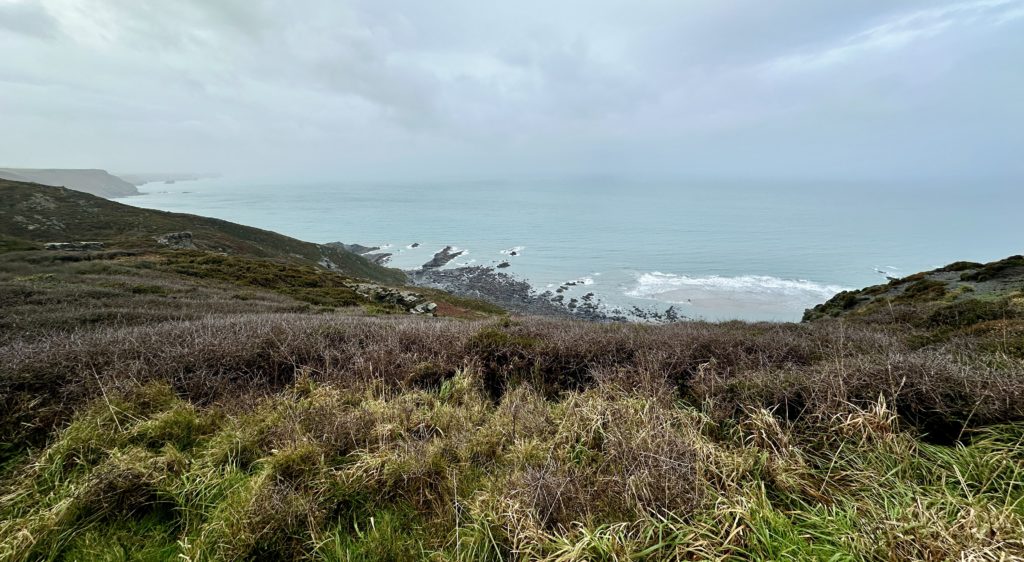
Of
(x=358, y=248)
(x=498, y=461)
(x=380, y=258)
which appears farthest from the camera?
(x=358, y=248)

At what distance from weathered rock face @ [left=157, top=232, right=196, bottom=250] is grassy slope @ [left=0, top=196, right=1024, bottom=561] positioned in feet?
153

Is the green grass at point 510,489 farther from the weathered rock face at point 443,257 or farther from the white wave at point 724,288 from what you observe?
the weathered rock face at point 443,257

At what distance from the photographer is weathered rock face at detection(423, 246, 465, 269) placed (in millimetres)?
74250

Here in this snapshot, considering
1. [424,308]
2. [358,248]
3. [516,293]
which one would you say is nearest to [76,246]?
[424,308]

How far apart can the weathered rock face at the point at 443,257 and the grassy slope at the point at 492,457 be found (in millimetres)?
68948

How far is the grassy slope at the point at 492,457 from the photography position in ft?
8.73

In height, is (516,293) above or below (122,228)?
below

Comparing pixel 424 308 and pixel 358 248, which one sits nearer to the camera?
pixel 424 308

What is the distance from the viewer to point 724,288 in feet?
175

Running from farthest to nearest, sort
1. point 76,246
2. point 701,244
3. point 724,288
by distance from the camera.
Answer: point 701,244 < point 724,288 < point 76,246

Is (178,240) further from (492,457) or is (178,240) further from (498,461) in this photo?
(498,461)

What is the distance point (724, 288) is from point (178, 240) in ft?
231

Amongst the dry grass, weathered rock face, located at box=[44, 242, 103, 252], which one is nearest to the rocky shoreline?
weathered rock face, located at box=[44, 242, 103, 252]

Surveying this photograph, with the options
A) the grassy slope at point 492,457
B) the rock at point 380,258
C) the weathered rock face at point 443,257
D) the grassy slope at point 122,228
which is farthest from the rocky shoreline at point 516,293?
the grassy slope at point 492,457
